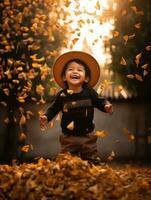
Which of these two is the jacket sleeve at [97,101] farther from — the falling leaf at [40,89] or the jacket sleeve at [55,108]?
the falling leaf at [40,89]

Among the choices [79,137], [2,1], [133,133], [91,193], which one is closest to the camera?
[91,193]

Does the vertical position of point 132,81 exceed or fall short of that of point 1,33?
it falls short

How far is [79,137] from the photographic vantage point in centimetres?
809

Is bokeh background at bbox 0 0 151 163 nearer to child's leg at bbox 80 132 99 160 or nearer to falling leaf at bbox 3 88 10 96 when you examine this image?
falling leaf at bbox 3 88 10 96

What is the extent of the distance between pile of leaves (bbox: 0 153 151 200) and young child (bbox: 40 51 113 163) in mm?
1432

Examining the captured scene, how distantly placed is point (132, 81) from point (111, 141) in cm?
430

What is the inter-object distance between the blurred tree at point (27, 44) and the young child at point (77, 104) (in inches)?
231

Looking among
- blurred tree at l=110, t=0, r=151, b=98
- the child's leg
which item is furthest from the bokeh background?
the child's leg

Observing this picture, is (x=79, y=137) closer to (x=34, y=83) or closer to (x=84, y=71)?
(x=84, y=71)

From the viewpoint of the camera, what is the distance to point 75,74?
26.6 ft

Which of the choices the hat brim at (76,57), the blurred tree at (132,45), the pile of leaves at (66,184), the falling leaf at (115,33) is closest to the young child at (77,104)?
the hat brim at (76,57)

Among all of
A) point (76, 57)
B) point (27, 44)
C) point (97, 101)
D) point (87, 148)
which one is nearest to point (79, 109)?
point (97, 101)

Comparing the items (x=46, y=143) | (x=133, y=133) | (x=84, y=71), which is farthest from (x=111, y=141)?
(x=84, y=71)

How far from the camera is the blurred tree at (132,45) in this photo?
552 inches
